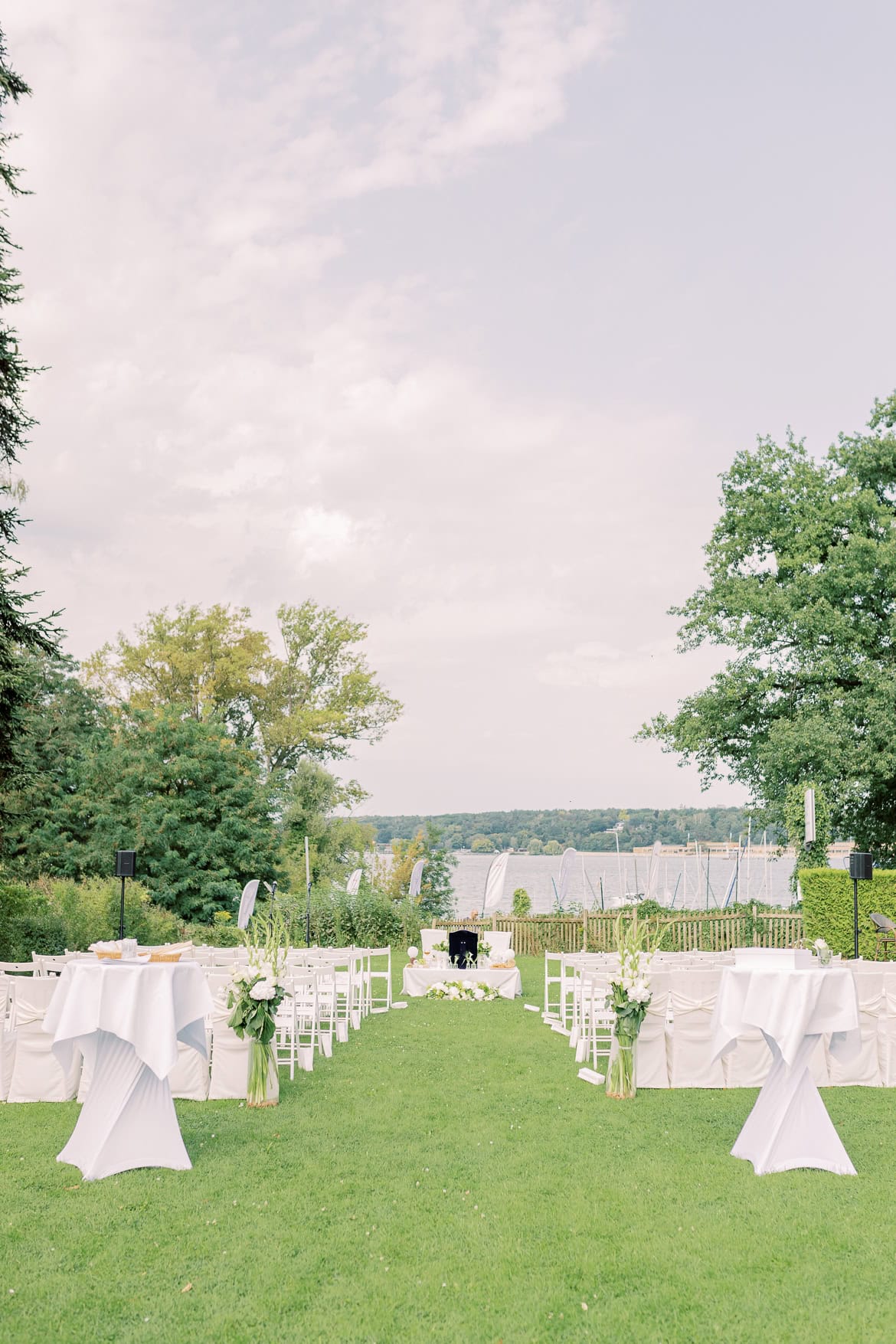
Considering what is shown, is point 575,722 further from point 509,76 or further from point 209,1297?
point 209,1297

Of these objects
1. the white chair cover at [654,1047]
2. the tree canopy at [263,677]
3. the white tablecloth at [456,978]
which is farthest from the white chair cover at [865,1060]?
the tree canopy at [263,677]

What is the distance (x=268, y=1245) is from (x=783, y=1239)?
8.02 feet

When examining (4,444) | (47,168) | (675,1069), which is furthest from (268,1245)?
(47,168)

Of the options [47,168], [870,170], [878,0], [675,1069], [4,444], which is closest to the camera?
[675,1069]

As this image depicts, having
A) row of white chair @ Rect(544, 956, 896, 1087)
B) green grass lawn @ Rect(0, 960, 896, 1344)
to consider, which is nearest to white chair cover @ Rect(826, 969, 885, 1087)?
row of white chair @ Rect(544, 956, 896, 1087)

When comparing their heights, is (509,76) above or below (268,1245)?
above

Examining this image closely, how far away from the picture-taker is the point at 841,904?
1680cm

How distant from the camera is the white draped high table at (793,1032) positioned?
5773mm

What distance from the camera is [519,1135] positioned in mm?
6684

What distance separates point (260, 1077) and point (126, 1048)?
76.8 inches

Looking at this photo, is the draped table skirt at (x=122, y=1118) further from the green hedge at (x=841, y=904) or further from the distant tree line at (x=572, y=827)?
the distant tree line at (x=572, y=827)

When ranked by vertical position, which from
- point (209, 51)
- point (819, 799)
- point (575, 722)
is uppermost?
point (209, 51)

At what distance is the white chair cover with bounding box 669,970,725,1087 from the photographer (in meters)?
8.30

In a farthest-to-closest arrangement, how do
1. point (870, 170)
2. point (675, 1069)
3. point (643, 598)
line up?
1. point (643, 598)
2. point (870, 170)
3. point (675, 1069)
